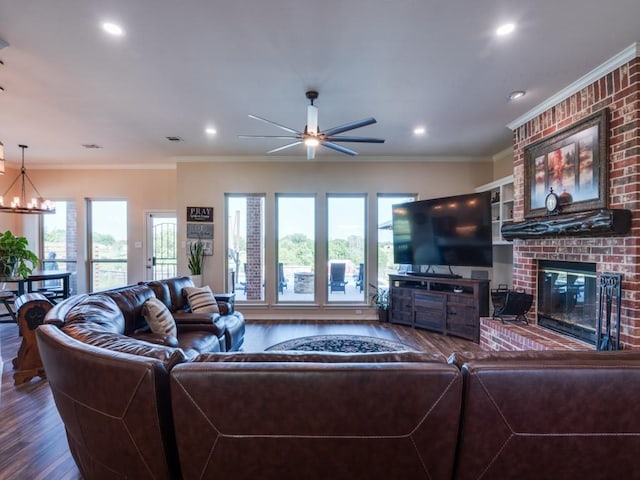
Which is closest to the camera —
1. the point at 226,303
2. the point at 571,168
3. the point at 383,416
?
the point at 383,416

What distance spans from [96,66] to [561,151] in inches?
A: 178

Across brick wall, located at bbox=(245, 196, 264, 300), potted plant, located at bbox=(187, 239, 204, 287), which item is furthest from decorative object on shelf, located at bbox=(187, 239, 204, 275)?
brick wall, located at bbox=(245, 196, 264, 300)

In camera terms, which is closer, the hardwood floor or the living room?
the hardwood floor

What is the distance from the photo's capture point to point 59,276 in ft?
16.1

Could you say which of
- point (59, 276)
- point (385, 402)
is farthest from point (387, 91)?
point (59, 276)

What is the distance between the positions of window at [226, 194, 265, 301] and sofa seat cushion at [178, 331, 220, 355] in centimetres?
257

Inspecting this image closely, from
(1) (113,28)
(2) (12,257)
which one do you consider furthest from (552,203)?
(2) (12,257)

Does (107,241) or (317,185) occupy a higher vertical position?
(317,185)

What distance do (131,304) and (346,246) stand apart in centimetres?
359

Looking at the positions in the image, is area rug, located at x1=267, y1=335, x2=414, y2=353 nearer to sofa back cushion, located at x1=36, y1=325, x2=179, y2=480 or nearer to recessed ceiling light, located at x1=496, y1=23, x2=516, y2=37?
sofa back cushion, located at x1=36, y1=325, x2=179, y2=480

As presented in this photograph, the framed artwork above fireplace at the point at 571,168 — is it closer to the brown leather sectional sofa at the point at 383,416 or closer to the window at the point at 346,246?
the brown leather sectional sofa at the point at 383,416

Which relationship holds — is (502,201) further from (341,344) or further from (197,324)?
(197,324)

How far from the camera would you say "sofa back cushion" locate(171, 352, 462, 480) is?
3.80ft

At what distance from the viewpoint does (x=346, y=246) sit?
18.3ft
